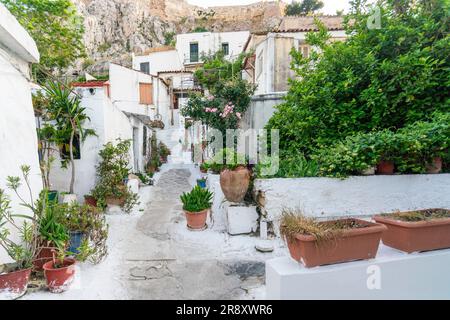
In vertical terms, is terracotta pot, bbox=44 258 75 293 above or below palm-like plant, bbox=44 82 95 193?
below

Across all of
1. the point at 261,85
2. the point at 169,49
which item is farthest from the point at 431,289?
the point at 169,49

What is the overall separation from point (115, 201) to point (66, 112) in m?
2.30

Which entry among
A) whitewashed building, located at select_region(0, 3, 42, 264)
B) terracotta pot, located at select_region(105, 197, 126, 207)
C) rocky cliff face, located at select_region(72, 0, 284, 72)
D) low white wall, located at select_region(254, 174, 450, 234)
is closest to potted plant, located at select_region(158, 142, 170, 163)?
terracotta pot, located at select_region(105, 197, 126, 207)

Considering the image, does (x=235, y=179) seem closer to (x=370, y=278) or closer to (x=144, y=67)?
(x=370, y=278)

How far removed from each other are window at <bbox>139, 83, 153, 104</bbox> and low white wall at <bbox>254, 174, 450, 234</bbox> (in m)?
16.2

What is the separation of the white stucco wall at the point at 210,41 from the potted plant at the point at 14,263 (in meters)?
23.2

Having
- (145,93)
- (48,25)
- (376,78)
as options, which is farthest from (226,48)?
(376,78)

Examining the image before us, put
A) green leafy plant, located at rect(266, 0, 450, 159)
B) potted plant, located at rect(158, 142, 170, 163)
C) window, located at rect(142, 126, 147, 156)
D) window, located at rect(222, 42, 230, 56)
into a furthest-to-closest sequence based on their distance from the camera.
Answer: window, located at rect(222, 42, 230, 56), potted plant, located at rect(158, 142, 170, 163), window, located at rect(142, 126, 147, 156), green leafy plant, located at rect(266, 0, 450, 159)

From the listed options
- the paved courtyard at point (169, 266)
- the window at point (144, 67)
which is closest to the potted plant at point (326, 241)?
the paved courtyard at point (169, 266)

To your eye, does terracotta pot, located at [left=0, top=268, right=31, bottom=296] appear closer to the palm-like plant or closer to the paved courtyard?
the paved courtyard

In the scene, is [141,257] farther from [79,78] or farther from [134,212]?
[79,78]

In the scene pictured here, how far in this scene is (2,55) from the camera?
3.39 m

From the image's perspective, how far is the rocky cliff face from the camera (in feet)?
99.1
